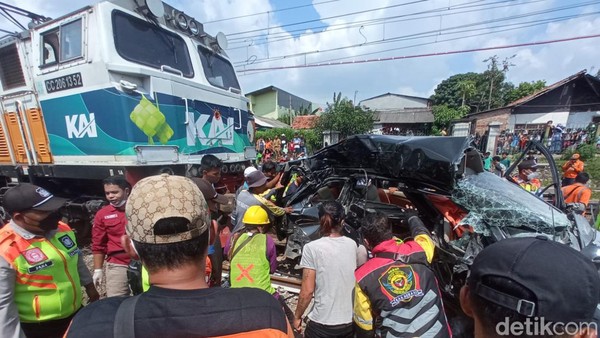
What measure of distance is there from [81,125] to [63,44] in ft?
3.74

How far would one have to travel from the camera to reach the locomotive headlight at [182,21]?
15.3 feet

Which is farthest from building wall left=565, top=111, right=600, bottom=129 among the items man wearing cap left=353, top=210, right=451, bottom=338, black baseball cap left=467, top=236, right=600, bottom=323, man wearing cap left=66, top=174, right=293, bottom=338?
man wearing cap left=66, top=174, right=293, bottom=338

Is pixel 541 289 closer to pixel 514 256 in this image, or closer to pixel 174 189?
pixel 514 256

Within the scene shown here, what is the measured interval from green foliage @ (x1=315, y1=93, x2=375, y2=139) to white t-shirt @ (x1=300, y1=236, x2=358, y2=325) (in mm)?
19113

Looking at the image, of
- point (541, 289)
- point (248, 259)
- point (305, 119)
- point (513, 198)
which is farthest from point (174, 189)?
point (305, 119)

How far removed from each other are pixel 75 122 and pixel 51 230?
8.56ft

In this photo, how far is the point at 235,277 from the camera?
7.95ft

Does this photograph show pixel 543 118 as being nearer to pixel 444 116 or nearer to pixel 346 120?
pixel 444 116

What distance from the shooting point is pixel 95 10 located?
142 inches

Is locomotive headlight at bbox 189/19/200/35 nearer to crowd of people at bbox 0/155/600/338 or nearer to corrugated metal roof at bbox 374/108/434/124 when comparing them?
crowd of people at bbox 0/155/600/338

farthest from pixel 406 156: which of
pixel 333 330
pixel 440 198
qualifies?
pixel 333 330

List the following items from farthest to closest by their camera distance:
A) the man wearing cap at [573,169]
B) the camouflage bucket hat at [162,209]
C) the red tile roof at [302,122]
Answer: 1. the red tile roof at [302,122]
2. the man wearing cap at [573,169]
3. the camouflage bucket hat at [162,209]

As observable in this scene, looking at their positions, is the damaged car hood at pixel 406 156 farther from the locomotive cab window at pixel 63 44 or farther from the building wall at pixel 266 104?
the building wall at pixel 266 104

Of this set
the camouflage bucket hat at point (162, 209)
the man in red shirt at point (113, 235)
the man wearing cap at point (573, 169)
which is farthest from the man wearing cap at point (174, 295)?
the man wearing cap at point (573, 169)
